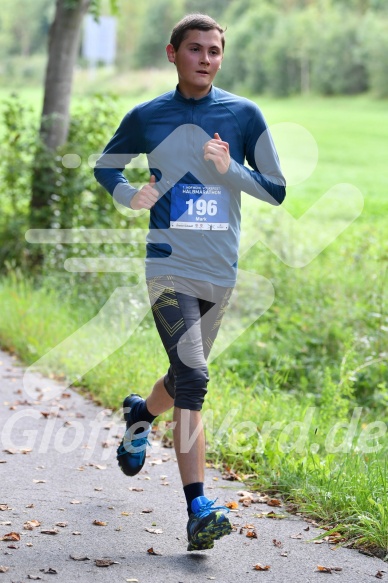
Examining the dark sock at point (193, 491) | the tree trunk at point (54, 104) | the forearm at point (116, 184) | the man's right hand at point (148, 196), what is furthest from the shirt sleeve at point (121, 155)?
the tree trunk at point (54, 104)

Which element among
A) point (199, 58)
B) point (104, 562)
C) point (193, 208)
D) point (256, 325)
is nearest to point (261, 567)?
point (104, 562)

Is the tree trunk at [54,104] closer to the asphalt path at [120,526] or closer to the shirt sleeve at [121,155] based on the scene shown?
the asphalt path at [120,526]

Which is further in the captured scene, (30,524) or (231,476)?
(231,476)

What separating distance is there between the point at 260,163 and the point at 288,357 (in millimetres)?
3638

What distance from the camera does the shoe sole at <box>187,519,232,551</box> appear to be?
4.23 metres

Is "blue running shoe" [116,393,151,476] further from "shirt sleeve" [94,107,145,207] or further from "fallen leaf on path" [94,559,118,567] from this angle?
"shirt sleeve" [94,107,145,207]

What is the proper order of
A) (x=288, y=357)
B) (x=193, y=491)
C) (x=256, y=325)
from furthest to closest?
1. (x=256, y=325)
2. (x=288, y=357)
3. (x=193, y=491)

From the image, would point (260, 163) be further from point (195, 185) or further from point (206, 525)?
point (206, 525)

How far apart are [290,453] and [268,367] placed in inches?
120

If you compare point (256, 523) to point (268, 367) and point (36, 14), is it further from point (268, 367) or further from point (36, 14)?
point (36, 14)

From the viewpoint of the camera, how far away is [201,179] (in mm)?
4660

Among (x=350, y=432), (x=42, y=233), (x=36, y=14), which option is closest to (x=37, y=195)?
(x=42, y=233)

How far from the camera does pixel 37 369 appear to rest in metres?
8.02

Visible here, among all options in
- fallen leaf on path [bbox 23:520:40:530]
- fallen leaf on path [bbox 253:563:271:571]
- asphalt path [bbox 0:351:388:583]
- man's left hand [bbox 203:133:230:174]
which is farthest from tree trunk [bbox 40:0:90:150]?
fallen leaf on path [bbox 253:563:271:571]
